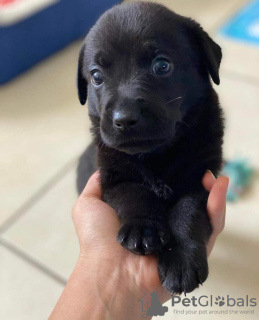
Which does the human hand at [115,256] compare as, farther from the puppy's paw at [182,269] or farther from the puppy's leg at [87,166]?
the puppy's leg at [87,166]

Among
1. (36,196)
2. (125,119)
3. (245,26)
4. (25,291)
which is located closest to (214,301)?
(25,291)

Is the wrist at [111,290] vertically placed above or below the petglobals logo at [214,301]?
above

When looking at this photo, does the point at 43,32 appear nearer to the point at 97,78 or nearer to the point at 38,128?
the point at 38,128

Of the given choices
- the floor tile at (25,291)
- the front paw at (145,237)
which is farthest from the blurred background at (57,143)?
the front paw at (145,237)

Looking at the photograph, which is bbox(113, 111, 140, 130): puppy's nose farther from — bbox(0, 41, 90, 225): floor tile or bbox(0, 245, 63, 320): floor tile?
bbox(0, 41, 90, 225): floor tile

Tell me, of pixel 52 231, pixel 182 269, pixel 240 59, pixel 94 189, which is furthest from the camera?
pixel 240 59

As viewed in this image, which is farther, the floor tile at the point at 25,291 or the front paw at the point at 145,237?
the floor tile at the point at 25,291

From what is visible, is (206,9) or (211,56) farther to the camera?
(206,9)
